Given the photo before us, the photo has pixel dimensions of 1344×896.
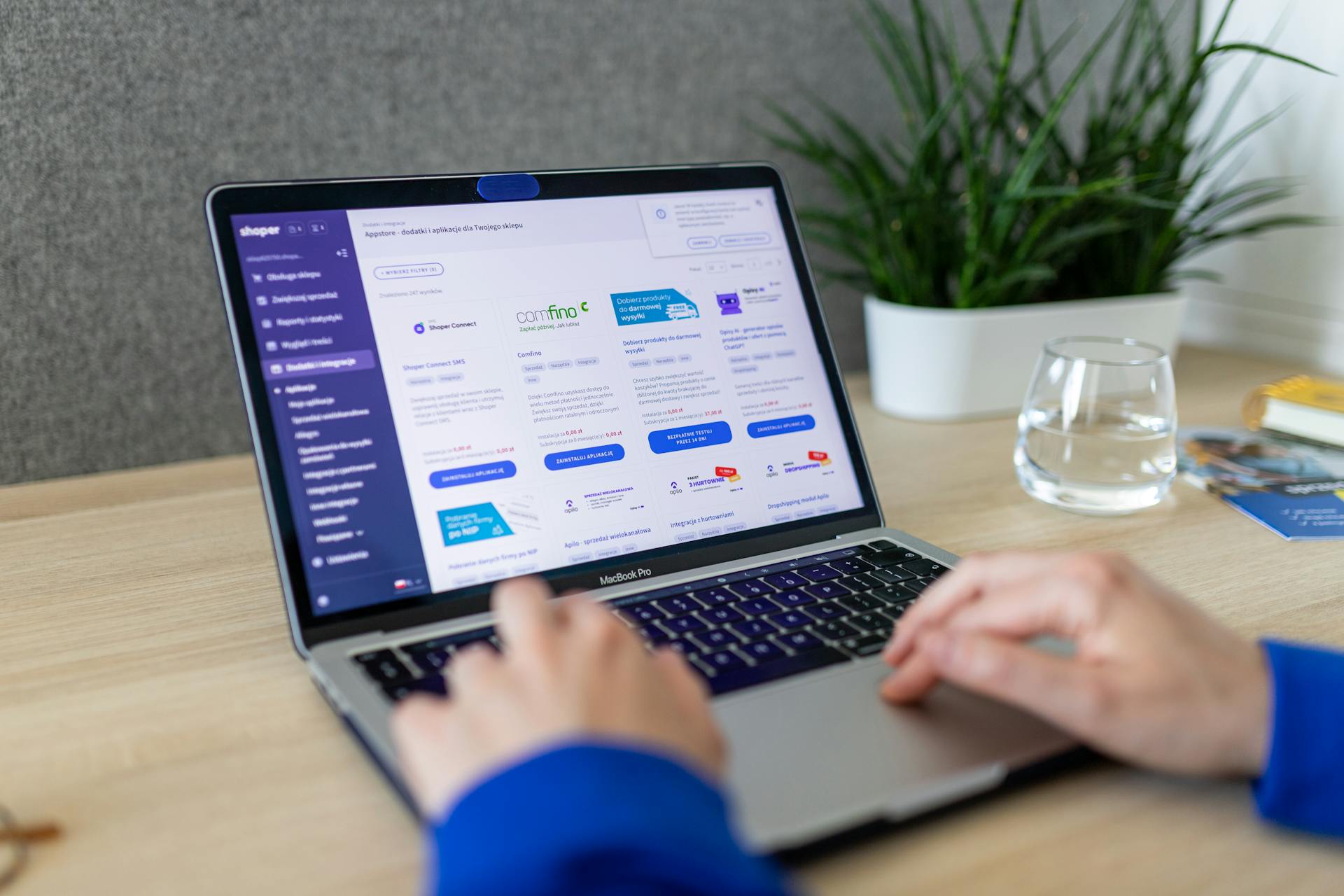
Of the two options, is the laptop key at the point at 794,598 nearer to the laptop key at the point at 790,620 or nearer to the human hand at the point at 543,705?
the laptop key at the point at 790,620

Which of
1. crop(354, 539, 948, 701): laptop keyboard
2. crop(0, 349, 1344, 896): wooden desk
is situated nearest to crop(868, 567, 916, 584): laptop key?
crop(354, 539, 948, 701): laptop keyboard

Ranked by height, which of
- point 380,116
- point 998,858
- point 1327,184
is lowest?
point 998,858

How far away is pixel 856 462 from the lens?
0.60 meters

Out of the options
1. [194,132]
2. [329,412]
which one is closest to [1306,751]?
[329,412]

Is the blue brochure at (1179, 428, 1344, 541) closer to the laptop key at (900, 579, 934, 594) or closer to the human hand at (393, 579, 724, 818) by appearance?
the laptop key at (900, 579, 934, 594)

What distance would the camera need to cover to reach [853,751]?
38 cm

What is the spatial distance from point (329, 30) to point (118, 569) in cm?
41

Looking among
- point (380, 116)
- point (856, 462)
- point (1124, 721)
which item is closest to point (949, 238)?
point (856, 462)

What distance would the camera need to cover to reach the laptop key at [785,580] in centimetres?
52

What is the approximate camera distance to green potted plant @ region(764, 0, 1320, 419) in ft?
2.70

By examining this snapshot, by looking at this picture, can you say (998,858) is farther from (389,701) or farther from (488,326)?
(488,326)

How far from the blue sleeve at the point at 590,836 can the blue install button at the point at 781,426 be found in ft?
1.02

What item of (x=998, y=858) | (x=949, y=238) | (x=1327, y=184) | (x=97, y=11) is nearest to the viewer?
(x=998, y=858)

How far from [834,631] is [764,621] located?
0.03m
